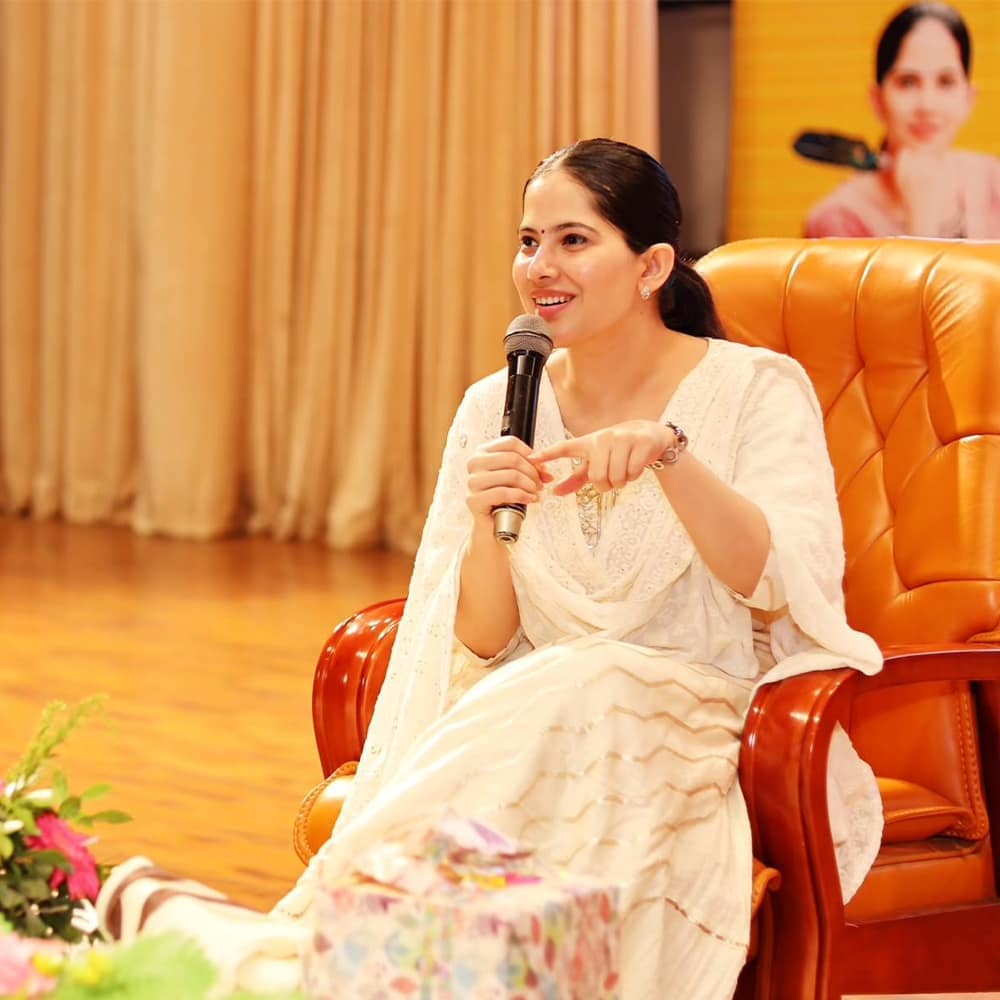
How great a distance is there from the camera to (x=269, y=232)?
6.70 metres

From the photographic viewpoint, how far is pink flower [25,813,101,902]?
1.38m

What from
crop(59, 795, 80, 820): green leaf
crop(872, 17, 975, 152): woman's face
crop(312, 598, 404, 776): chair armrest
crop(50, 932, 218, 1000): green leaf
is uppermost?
crop(872, 17, 975, 152): woman's face

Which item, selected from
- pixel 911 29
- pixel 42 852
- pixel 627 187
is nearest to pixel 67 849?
pixel 42 852

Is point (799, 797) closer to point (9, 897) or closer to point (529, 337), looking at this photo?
point (529, 337)

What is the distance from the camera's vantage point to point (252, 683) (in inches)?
169

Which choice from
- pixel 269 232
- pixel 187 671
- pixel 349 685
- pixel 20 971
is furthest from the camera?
pixel 269 232

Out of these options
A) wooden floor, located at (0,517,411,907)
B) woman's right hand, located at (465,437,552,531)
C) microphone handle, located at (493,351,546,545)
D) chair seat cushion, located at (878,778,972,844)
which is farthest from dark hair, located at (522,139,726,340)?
wooden floor, located at (0,517,411,907)

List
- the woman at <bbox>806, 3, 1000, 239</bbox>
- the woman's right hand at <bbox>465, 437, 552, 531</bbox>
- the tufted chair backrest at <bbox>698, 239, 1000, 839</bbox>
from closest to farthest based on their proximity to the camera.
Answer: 1. the woman's right hand at <bbox>465, 437, 552, 531</bbox>
2. the tufted chair backrest at <bbox>698, 239, 1000, 839</bbox>
3. the woman at <bbox>806, 3, 1000, 239</bbox>

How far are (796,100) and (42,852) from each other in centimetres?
490

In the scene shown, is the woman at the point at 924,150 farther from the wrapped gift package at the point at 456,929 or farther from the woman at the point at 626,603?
the wrapped gift package at the point at 456,929

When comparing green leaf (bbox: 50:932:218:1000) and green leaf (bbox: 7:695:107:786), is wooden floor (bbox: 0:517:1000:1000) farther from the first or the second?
green leaf (bbox: 50:932:218:1000)

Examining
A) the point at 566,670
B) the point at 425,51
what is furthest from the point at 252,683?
the point at 425,51

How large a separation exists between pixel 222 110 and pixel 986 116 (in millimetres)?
2891

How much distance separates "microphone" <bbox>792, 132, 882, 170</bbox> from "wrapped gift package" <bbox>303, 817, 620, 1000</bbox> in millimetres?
4677
